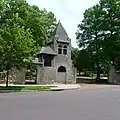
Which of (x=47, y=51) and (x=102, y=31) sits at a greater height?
(x=102, y=31)

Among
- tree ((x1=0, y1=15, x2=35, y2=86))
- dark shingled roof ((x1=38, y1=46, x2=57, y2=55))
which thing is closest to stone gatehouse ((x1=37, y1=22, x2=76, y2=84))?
dark shingled roof ((x1=38, y1=46, x2=57, y2=55))

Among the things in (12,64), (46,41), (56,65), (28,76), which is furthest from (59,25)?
(12,64)

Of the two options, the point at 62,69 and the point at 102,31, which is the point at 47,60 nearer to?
the point at 62,69

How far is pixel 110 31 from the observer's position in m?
55.7

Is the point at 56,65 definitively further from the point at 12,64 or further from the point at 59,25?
the point at 12,64

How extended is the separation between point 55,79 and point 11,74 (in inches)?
353

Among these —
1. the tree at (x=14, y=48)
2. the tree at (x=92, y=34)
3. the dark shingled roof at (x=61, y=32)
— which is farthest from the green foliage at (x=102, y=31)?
the tree at (x=14, y=48)

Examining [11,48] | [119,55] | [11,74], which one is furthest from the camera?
[119,55]

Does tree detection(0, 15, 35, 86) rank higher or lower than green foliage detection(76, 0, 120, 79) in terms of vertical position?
lower

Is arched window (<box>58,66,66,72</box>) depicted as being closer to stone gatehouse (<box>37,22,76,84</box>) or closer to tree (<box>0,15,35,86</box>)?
stone gatehouse (<box>37,22,76,84</box>)

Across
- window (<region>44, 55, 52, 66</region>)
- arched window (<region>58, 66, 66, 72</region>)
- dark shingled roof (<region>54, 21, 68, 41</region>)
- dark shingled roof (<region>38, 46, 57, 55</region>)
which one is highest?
dark shingled roof (<region>54, 21, 68, 41</region>)

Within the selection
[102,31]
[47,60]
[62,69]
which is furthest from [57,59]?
[102,31]

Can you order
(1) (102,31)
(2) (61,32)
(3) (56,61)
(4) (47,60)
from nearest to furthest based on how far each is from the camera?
(4) (47,60) < (3) (56,61) < (2) (61,32) < (1) (102,31)

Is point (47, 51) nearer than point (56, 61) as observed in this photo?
Yes
